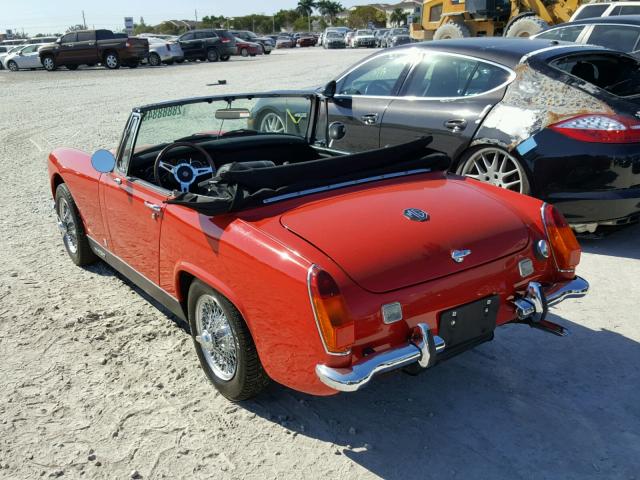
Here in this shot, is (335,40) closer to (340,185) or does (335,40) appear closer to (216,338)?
(340,185)

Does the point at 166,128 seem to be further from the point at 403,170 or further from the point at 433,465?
the point at 433,465

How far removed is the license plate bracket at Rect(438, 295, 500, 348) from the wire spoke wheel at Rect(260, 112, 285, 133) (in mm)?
2047

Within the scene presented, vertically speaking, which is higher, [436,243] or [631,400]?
[436,243]

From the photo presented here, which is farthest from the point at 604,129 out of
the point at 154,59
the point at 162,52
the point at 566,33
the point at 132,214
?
the point at 154,59

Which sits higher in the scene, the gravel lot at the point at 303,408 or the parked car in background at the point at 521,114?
the parked car in background at the point at 521,114

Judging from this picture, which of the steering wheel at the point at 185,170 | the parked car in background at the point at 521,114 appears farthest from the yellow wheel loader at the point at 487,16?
the steering wheel at the point at 185,170

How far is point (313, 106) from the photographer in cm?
425

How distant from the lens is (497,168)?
17.2ft

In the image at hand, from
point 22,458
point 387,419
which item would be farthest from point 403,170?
point 22,458

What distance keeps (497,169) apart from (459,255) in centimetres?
274

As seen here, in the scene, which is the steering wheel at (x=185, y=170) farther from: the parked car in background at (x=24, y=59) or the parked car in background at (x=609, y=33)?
the parked car in background at (x=24, y=59)

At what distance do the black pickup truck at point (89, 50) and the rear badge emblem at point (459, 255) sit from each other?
96.3ft

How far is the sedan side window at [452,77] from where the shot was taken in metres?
5.39

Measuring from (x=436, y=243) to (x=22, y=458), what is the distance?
83.5 inches
